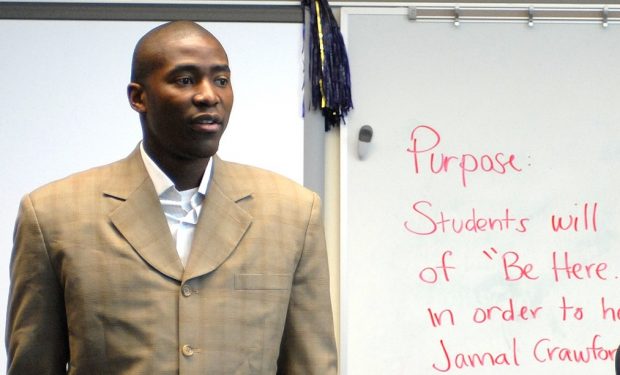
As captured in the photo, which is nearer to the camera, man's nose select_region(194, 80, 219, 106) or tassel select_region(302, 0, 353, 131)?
man's nose select_region(194, 80, 219, 106)

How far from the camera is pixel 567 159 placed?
248 cm

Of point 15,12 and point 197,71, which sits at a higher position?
point 15,12

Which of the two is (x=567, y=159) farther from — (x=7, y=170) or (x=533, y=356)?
(x=7, y=170)

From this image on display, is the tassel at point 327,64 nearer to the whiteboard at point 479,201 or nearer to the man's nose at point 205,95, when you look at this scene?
the whiteboard at point 479,201

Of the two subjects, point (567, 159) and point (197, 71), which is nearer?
point (197, 71)

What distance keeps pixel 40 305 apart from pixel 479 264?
4.34 feet

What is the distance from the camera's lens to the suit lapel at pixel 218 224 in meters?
1.31

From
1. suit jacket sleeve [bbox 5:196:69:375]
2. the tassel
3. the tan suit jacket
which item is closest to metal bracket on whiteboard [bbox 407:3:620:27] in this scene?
the tassel

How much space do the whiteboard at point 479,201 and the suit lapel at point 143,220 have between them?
3.60ft

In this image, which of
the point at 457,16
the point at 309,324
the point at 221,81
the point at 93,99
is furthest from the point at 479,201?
the point at 221,81

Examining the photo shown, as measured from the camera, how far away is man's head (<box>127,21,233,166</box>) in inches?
50.4

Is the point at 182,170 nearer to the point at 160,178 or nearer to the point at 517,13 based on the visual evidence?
the point at 160,178

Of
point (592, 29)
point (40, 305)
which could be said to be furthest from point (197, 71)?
point (592, 29)

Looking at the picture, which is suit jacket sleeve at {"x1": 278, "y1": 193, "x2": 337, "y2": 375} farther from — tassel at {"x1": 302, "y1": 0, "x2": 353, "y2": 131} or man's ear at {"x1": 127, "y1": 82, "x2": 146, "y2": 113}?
tassel at {"x1": 302, "y1": 0, "x2": 353, "y2": 131}
